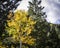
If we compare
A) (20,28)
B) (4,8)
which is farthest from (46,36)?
(4,8)

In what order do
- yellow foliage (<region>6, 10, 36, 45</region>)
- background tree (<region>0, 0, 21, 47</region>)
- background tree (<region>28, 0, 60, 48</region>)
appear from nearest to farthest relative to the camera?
background tree (<region>0, 0, 21, 47</region>) < yellow foliage (<region>6, 10, 36, 45</region>) < background tree (<region>28, 0, 60, 48</region>)

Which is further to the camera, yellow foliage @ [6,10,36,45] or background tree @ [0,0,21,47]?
yellow foliage @ [6,10,36,45]

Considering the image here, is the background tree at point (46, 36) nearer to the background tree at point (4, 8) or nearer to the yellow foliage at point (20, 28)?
the yellow foliage at point (20, 28)

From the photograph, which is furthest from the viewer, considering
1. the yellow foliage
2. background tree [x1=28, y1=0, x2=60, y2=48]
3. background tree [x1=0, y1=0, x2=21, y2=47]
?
background tree [x1=28, y1=0, x2=60, y2=48]

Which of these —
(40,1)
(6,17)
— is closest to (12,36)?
(6,17)

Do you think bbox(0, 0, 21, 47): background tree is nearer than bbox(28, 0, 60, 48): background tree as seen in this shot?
Yes

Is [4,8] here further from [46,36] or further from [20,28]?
[46,36]

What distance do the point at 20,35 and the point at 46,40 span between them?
1268cm

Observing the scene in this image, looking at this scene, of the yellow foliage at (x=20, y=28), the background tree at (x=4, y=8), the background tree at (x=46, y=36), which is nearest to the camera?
the background tree at (x=4, y=8)

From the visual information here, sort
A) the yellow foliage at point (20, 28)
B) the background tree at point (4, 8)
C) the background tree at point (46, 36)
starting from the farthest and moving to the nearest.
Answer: the background tree at point (46, 36) → the yellow foliage at point (20, 28) → the background tree at point (4, 8)

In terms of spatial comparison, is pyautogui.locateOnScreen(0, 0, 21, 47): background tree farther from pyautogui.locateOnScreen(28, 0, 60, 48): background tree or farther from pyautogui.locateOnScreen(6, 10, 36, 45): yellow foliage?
pyautogui.locateOnScreen(28, 0, 60, 48): background tree

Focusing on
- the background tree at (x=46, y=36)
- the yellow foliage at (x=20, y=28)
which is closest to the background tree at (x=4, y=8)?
the yellow foliage at (x=20, y=28)

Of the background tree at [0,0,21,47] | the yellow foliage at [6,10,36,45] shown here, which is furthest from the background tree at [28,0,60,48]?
the background tree at [0,0,21,47]

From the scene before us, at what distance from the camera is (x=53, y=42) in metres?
75.3
